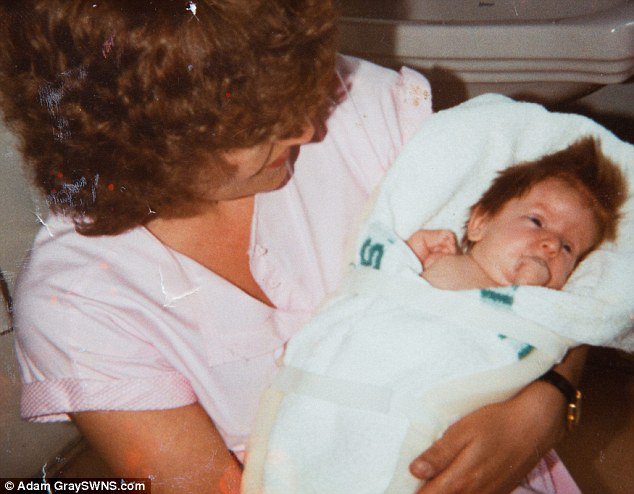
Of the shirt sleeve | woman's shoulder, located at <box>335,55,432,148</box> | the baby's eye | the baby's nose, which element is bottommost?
the shirt sleeve

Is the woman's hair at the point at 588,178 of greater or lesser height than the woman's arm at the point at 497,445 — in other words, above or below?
above

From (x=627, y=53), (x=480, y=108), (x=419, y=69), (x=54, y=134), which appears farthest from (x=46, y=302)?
(x=627, y=53)

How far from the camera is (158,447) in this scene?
1.89ft

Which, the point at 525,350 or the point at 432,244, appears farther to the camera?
the point at 432,244

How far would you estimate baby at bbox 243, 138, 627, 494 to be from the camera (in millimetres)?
559

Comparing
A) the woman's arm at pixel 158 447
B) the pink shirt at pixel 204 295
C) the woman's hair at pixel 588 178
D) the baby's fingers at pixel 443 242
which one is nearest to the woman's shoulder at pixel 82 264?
the pink shirt at pixel 204 295

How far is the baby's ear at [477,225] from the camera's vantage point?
73 centimetres

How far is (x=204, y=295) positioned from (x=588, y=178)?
20.7 inches

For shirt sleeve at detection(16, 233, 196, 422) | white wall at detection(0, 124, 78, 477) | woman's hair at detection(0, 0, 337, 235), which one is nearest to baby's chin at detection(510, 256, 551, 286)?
woman's hair at detection(0, 0, 337, 235)

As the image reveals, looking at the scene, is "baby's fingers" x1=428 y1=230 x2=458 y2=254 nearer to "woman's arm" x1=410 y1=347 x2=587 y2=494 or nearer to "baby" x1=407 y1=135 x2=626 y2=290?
"baby" x1=407 y1=135 x2=626 y2=290

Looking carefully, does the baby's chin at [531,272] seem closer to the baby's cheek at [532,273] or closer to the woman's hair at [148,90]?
the baby's cheek at [532,273]

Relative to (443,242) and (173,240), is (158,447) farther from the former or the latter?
(443,242)

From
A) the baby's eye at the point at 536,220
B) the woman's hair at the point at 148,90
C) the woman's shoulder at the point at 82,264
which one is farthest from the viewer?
the baby's eye at the point at 536,220

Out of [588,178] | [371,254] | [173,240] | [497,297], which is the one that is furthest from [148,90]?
[588,178]
